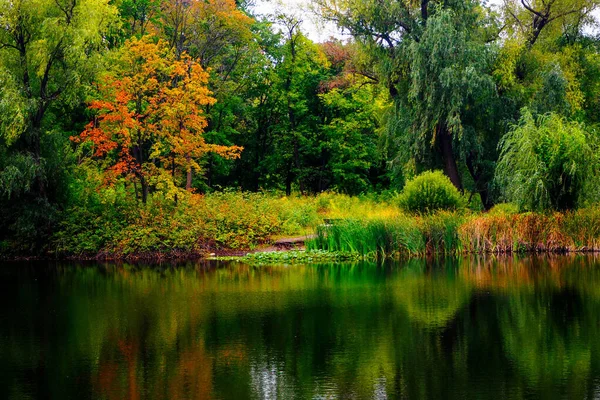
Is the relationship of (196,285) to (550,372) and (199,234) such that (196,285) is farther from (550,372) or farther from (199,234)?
(550,372)

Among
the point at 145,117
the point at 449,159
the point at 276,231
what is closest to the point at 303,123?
the point at 449,159

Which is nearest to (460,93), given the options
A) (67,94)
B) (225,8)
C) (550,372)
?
(225,8)

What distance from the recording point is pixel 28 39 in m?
23.6

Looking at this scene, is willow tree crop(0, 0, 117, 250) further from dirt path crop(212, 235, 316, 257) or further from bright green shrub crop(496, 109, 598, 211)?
bright green shrub crop(496, 109, 598, 211)

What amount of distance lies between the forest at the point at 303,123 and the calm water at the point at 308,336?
4665 mm

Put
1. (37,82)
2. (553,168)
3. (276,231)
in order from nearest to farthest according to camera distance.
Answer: (553,168) → (37,82) → (276,231)

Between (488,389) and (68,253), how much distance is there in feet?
61.0

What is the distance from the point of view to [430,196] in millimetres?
24062

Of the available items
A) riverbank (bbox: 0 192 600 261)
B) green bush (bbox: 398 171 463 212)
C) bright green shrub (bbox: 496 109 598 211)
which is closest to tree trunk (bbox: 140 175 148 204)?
riverbank (bbox: 0 192 600 261)

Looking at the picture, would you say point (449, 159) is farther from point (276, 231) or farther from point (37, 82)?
point (37, 82)

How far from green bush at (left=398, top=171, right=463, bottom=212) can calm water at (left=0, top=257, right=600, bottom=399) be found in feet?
19.7

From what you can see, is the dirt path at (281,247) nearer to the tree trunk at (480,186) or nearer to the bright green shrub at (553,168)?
the bright green shrub at (553,168)

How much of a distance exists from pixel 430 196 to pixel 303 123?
47.1 feet

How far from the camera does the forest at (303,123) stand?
73.0 feet
